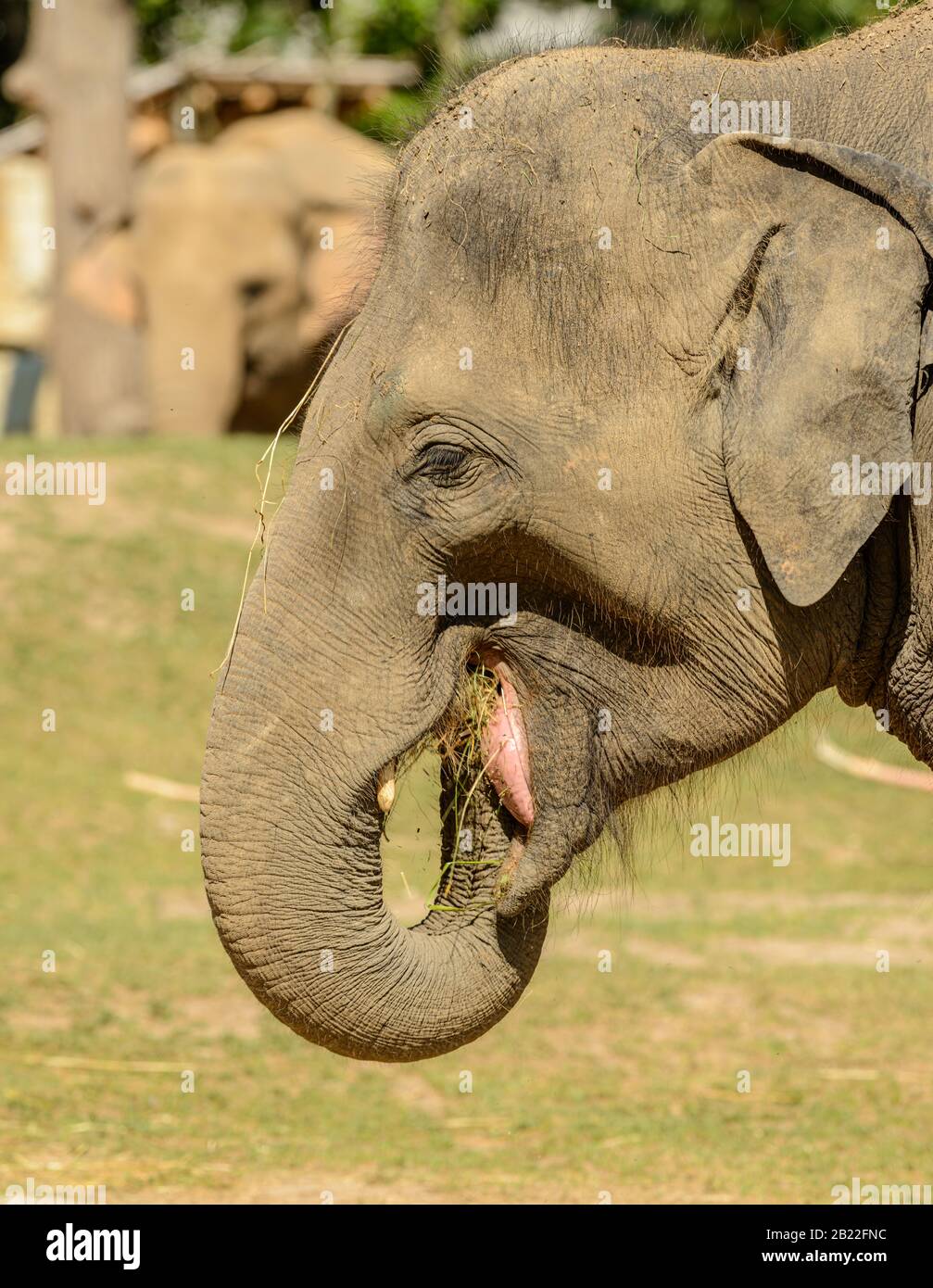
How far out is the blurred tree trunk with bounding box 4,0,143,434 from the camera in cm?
1542

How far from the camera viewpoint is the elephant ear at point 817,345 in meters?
2.71

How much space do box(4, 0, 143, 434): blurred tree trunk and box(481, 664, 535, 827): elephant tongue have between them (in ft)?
42.3

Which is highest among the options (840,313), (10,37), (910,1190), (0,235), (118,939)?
(10,37)

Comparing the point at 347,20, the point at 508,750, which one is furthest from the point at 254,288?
the point at 508,750

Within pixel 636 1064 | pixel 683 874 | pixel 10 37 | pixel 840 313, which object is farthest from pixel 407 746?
pixel 10 37

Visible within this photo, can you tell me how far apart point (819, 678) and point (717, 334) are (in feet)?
1.95

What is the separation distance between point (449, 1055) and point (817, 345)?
3.97 metres

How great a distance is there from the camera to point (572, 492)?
9.34 ft

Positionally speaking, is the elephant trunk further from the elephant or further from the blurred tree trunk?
the blurred tree trunk

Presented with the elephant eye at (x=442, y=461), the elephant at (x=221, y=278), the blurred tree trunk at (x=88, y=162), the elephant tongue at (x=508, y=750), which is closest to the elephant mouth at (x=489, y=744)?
the elephant tongue at (x=508, y=750)

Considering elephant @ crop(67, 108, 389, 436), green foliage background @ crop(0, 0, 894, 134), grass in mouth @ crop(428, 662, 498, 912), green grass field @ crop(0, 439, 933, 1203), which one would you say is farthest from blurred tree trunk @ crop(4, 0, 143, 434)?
grass in mouth @ crop(428, 662, 498, 912)

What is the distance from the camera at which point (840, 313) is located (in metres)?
2.72
